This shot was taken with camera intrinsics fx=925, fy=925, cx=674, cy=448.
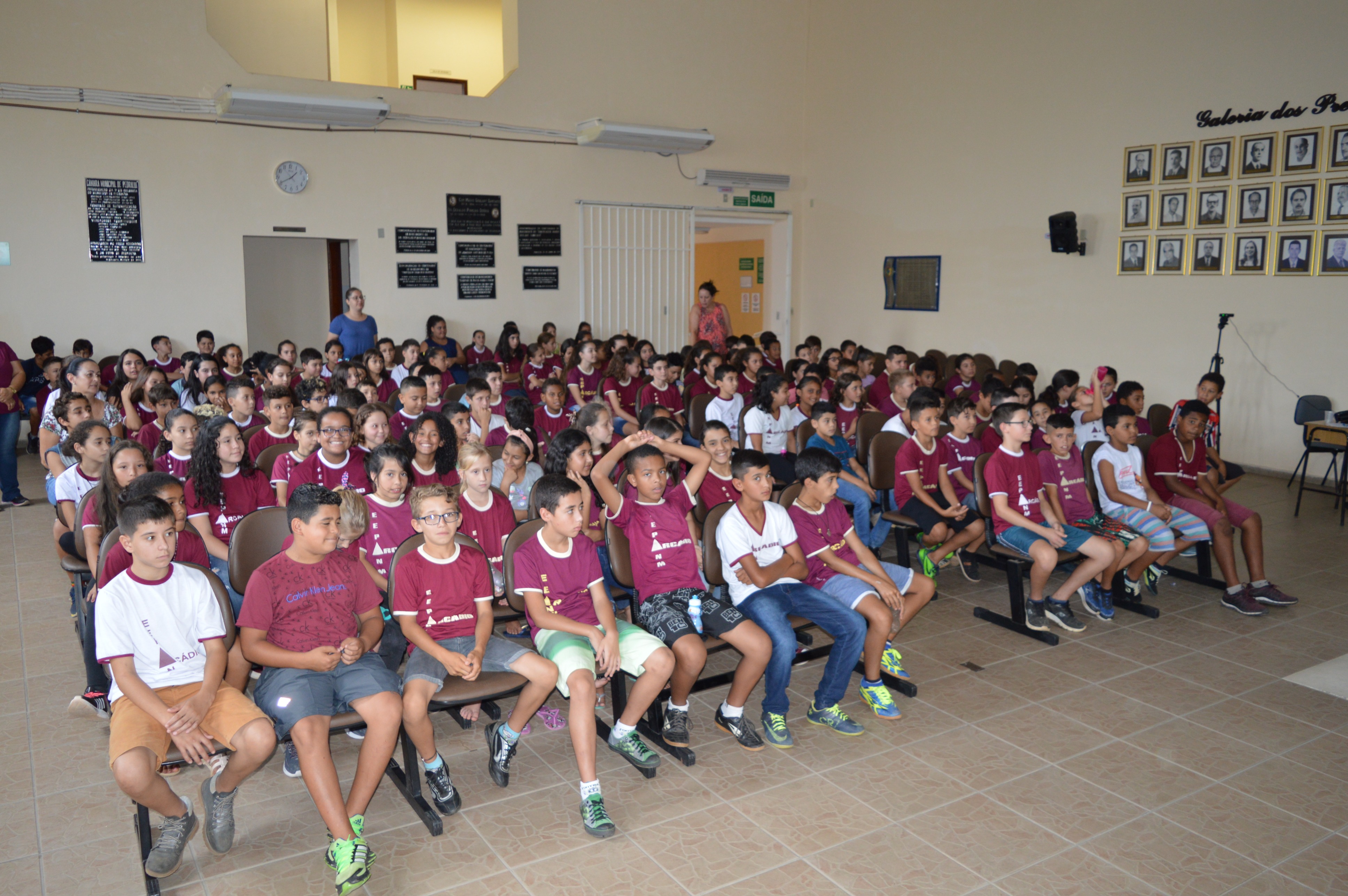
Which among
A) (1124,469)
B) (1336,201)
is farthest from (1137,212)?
(1124,469)

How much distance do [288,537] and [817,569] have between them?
7.20 ft

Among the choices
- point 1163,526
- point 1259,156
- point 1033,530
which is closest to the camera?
point 1033,530

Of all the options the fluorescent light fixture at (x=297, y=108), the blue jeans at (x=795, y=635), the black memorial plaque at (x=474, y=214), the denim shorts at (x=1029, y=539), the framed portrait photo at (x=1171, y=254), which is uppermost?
the fluorescent light fixture at (x=297, y=108)

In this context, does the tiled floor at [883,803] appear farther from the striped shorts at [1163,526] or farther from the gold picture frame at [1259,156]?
the gold picture frame at [1259,156]

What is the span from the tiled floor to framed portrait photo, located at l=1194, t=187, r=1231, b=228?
19.0ft

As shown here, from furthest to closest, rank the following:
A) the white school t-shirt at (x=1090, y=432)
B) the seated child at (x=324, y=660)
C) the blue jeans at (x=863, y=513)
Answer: the white school t-shirt at (x=1090, y=432), the blue jeans at (x=863, y=513), the seated child at (x=324, y=660)

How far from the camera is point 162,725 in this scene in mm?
2785

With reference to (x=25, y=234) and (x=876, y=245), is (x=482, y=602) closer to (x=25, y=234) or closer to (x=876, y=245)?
(x=25, y=234)

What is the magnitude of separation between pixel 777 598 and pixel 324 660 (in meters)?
1.80

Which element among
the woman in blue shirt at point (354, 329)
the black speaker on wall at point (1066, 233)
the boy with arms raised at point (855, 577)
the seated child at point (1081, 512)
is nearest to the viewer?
the boy with arms raised at point (855, 577)

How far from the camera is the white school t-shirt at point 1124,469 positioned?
537 cm

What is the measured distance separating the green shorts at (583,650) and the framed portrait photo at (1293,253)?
7.78m

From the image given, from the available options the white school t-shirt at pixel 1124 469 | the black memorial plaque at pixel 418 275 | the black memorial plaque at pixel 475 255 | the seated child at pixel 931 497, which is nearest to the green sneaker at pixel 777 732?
the seated child at pixel 931 497

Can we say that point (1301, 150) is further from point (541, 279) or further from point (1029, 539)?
point (541, 279)
